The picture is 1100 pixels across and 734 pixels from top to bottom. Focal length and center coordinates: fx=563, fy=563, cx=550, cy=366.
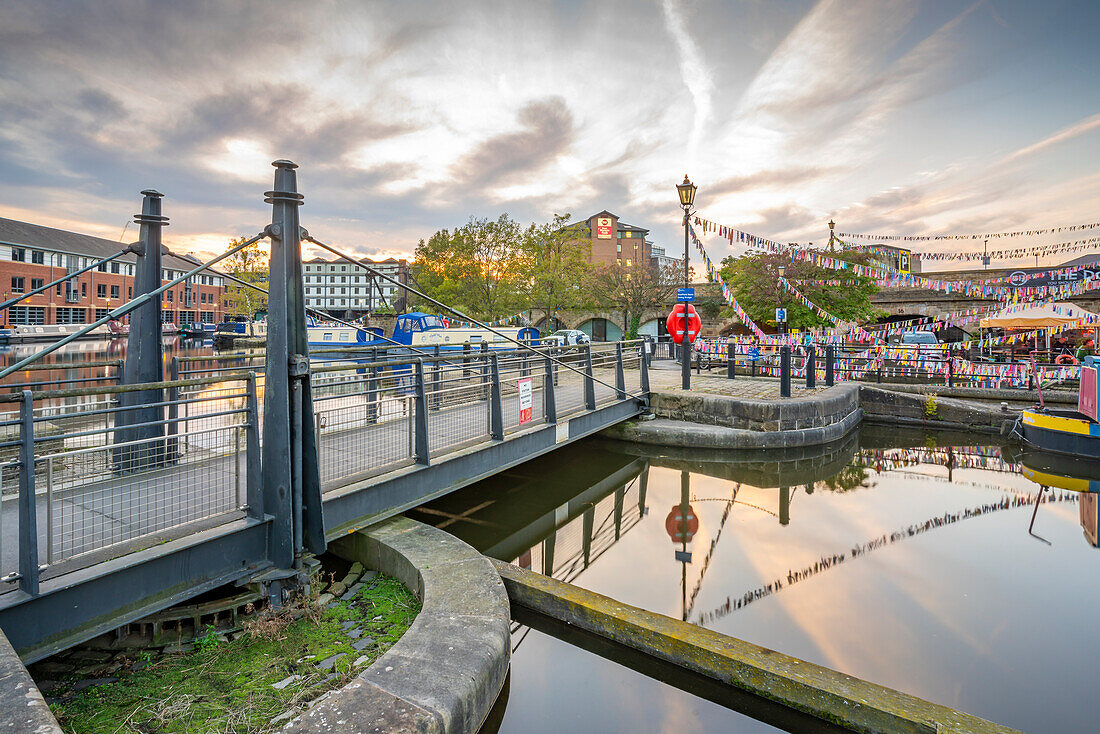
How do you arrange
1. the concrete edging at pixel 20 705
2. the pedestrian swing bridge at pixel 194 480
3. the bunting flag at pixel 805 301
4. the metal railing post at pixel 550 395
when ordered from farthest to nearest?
the bunting flag at pixel 805 301 < the metal railing post at pixel 550 395 < the pedestrian swing bridge at pixel 194 480 < the concrete edging at pixel 20 705

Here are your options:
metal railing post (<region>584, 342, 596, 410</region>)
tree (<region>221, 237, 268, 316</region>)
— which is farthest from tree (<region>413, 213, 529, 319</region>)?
metal railing post (<region>584, 342, 596, 410</region>)

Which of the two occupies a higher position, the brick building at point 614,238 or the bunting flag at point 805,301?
the brick building at point 614,238

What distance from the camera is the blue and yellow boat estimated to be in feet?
36.0

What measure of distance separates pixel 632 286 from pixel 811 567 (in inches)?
1293

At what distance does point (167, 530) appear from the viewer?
407 cm

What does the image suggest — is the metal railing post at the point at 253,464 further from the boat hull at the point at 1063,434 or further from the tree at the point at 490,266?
the tree at the point at 490,266

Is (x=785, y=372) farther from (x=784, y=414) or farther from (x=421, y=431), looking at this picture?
(x=421, y=431)

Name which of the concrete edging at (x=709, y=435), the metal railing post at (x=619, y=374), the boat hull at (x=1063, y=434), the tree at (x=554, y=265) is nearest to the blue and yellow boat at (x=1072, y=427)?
the boat hull at (x=1063, y=434)

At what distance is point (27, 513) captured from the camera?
122 inches

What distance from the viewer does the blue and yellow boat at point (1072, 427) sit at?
10961mm

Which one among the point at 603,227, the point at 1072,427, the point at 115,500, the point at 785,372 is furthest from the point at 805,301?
the point at 603,227

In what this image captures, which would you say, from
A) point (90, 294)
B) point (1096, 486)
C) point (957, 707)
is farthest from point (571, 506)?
point (90, 294)

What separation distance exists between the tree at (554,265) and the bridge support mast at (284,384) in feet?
103

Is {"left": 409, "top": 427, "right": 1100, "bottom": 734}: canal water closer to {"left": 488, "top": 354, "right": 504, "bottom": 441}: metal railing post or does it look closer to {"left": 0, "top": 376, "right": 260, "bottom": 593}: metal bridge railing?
{"left": 488, "top": 354, "right": 504, "bottom": 441}: metal railing post
